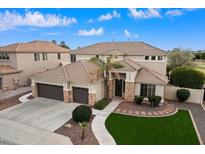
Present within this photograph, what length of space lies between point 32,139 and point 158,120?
9694mm

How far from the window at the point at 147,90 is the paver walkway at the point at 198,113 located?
9.38 ft

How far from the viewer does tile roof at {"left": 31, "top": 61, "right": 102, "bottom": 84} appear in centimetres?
1636

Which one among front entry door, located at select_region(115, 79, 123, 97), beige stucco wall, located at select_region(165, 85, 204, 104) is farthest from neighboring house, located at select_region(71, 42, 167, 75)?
beige stucco wall, located at select_region(165, 85, 204, 104)

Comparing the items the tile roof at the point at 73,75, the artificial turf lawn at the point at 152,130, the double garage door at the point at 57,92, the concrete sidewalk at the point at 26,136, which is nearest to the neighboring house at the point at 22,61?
the tile roof at the point at 73,75

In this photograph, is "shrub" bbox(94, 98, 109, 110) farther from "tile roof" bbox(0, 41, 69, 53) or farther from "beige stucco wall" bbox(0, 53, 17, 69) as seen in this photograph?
"beige stucco wall" bbox(0, 53, 17, 69)

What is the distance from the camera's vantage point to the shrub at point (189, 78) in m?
19.1

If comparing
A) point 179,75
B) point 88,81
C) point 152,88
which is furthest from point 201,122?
point 88,81

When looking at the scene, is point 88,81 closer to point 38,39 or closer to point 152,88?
point 152,88

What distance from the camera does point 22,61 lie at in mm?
23094

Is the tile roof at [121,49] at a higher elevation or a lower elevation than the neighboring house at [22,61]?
higher

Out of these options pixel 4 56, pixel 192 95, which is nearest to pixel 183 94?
pixel 192 95

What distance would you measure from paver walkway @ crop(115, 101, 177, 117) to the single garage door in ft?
21.9

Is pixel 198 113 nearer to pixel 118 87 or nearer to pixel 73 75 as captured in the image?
pixel 118 87

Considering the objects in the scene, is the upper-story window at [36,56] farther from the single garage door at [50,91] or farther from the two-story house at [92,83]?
the single garage door at [50,91]
